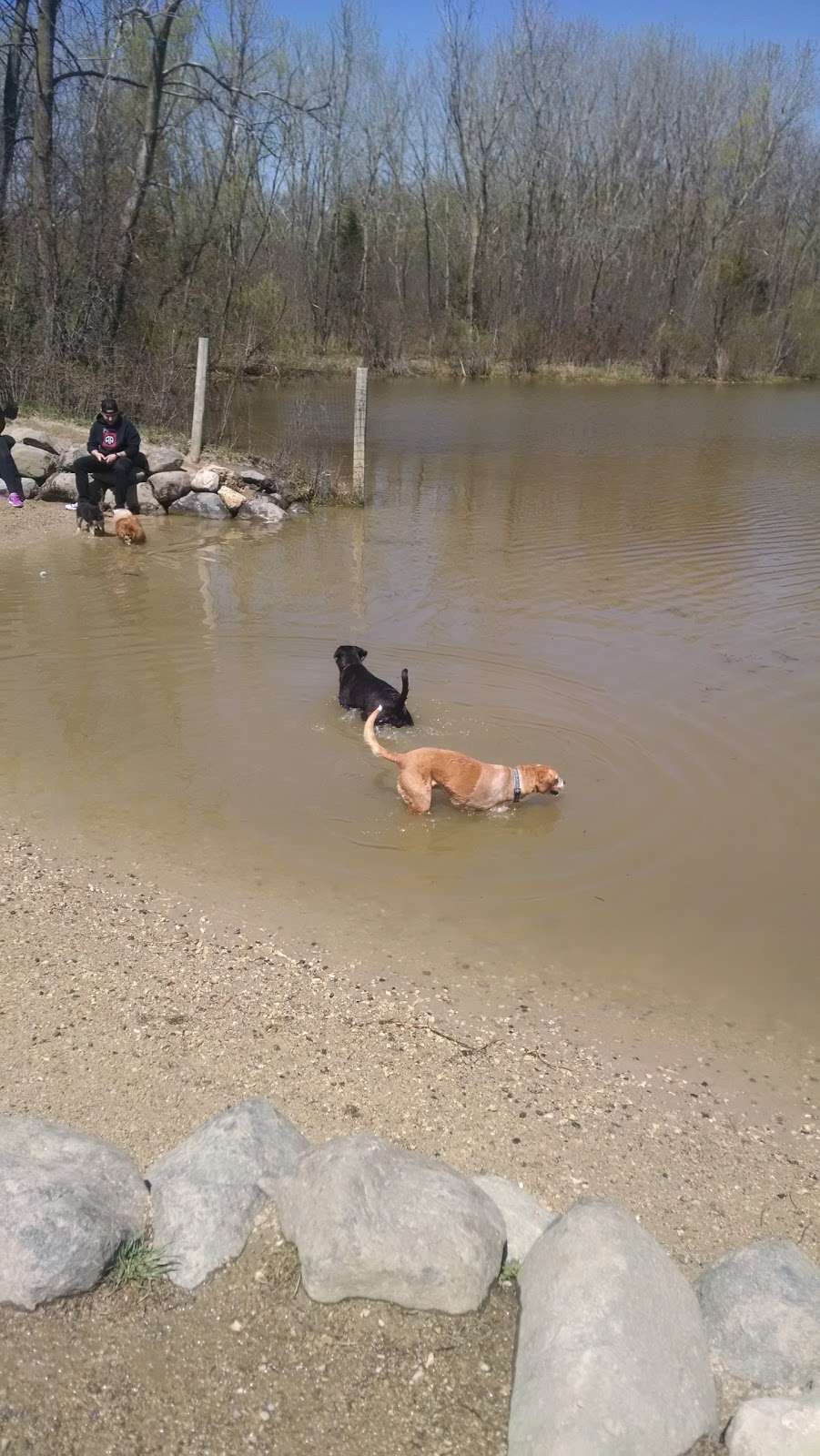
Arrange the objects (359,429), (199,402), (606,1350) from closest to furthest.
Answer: (606,1350) < (359,429) < (199,402)

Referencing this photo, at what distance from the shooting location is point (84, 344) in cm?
1984

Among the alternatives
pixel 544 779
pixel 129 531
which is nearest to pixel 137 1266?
pixel 544 779

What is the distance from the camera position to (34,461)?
50.2 feet

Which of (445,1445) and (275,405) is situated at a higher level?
(275,405)

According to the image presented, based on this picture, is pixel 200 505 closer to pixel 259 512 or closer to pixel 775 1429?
pixel 259 512

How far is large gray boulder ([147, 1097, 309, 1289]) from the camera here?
9.58 feet

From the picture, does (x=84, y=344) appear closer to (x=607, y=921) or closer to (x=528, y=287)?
(x=607, y=921)

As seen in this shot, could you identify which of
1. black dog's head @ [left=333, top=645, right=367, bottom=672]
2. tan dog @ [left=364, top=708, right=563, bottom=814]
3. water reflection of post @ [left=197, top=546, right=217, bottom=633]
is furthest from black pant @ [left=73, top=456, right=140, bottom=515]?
tan dog @ [left=364, top=708, right=563, bottom=814]

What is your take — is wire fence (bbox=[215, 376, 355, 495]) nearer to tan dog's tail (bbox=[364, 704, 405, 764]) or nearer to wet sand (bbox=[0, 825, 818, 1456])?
tan dog's tail (bbox=[364, 704, 405, 764])

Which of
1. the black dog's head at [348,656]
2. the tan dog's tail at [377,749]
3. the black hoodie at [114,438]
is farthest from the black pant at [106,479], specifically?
the tan dog's tail at [377,749]

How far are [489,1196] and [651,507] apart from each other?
14.9 meters

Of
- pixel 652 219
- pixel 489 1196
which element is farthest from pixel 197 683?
pixel 652 219

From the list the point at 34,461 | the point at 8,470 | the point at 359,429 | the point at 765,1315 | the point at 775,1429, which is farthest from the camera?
the point at 359,429

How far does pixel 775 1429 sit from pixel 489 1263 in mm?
804
